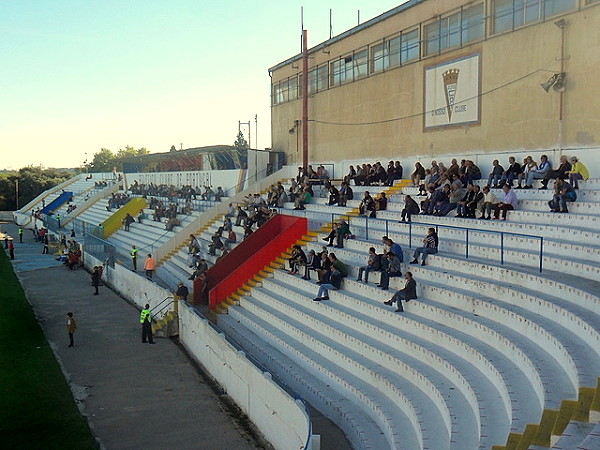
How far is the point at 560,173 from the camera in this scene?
15.5 metres

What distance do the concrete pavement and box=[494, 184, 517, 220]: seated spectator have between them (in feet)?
25.0

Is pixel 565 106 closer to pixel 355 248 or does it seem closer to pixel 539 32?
pixel 539 32

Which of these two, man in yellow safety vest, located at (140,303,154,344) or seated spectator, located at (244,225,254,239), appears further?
seated spectator, located at (244,225,254,239)

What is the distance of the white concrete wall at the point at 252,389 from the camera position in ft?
32.0

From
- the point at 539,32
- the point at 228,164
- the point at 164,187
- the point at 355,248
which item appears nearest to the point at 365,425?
the point at 355,248

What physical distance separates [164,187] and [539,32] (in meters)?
27.3

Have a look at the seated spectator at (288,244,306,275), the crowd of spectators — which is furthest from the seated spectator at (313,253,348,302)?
the crowd of spectators

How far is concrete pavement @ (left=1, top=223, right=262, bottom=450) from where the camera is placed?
1144 centimetres

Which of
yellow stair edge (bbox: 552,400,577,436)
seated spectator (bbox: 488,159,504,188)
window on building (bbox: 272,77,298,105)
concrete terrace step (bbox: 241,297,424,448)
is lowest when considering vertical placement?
concrete terrace step (bbox: 241,297,424,448)

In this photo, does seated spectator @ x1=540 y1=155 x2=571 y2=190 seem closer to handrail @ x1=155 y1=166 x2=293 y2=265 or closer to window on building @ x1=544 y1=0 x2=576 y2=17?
window on building @ x1=544 y1=0 x2=576 y2=17

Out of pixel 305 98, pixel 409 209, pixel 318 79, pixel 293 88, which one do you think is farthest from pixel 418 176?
pixel 293 88

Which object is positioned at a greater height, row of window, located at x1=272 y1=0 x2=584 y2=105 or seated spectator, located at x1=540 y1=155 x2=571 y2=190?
row of window, located at x1=272 y1=0 x2=584 y2=105

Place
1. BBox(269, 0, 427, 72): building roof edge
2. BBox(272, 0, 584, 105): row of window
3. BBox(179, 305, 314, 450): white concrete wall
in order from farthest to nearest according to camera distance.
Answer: BBox(269, 0, 427, 72): building roof edge → BBox(272, 0, 584, 105): row of window → BBox(179, 305, 314, 450): white concrete wall

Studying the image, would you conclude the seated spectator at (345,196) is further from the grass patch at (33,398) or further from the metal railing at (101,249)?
the metal railing at (101,249)
